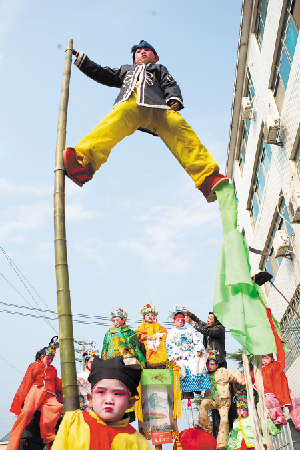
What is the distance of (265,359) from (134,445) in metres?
4.45

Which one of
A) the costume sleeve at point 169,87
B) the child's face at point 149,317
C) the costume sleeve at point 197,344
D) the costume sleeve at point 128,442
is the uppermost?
the costume sleeve at point 169,87

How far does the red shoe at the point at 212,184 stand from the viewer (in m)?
3.74

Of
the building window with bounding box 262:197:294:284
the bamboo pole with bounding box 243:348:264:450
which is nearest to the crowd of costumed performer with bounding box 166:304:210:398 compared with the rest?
the bamboo pole with bounding box 243:348:264:450

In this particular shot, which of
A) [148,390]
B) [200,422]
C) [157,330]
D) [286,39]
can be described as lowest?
[200,422]

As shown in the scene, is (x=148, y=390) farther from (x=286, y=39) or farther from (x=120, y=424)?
(x=286, y=39)

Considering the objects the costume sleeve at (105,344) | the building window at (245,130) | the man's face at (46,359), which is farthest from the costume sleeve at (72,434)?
the building window at (245,130)

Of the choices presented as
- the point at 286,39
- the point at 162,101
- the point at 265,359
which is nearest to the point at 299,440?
the point at 265,359

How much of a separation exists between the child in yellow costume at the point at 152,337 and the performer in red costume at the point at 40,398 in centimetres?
134

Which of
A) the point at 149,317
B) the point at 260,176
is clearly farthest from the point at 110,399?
the point at 260,176

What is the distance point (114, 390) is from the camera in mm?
2844

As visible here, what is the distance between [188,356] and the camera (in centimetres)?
589

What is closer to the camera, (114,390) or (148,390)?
(114,390)

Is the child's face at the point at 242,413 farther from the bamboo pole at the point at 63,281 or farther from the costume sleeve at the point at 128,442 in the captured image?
the bamboo pole at the point at 63,281

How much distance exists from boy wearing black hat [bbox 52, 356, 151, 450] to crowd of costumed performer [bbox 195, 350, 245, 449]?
10.1 ft
